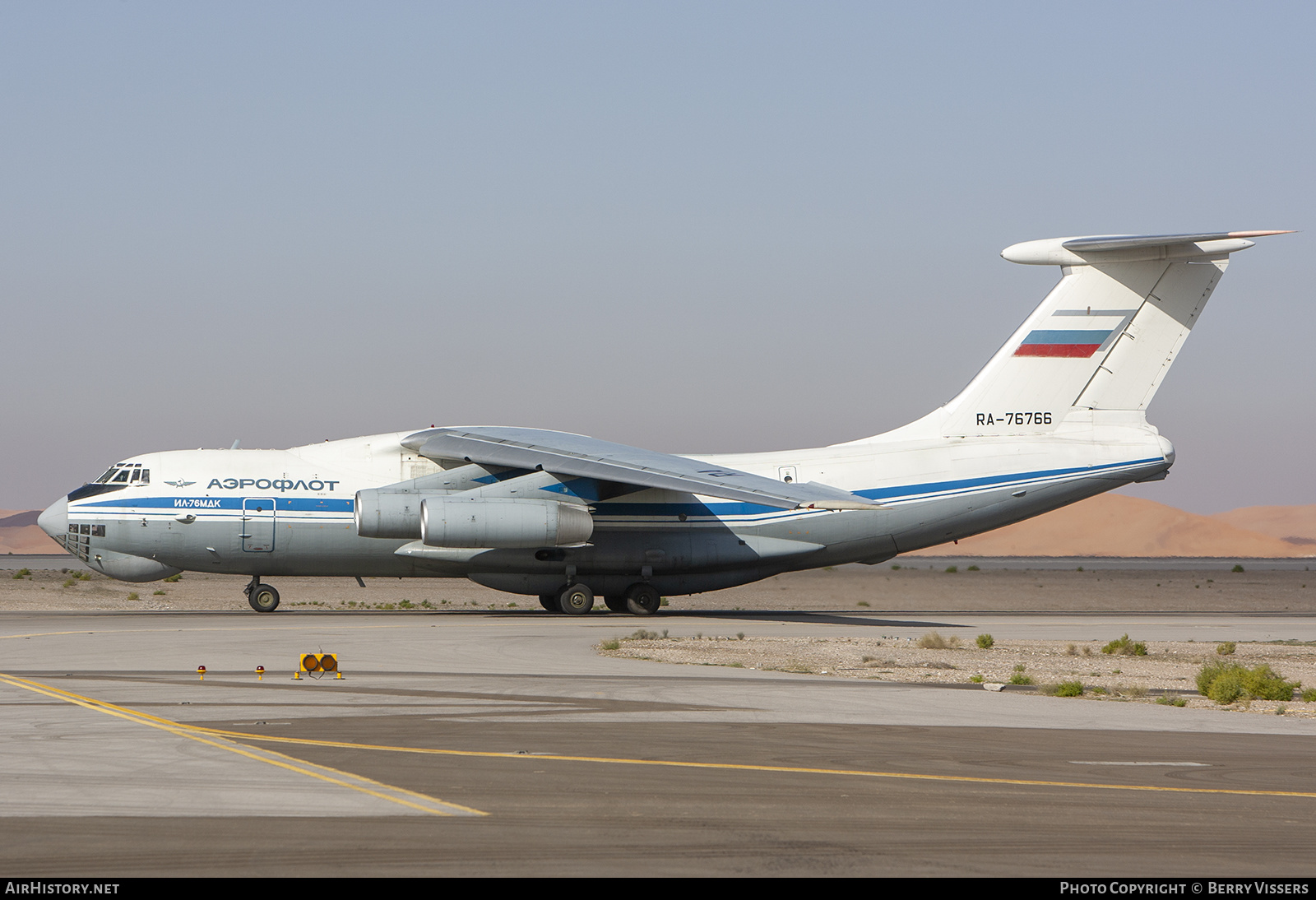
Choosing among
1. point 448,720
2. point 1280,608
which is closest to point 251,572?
point 448,720

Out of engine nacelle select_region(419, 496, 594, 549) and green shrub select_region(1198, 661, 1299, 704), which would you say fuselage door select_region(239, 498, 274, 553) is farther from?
green shrub select_region(1198, 661, 1299, 704)

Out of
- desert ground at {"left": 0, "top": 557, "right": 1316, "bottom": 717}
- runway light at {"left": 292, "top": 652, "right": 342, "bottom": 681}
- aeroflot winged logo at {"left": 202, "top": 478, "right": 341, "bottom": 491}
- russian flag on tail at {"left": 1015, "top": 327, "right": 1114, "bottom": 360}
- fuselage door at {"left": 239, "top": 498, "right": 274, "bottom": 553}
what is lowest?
desert ground at {"left": 0, "top": 557, "right": 1316, "bottom": 717}

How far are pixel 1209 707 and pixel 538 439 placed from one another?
14.1 m

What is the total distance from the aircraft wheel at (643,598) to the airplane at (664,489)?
0.04m

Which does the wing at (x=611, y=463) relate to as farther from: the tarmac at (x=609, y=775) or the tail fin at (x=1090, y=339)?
the tarmac at (x=609, y=775)

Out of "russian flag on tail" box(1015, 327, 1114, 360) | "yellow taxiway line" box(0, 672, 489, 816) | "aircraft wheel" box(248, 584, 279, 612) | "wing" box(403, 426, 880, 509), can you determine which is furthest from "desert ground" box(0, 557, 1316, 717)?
"yellow taxiway line" box(0, 672, 489, 816)

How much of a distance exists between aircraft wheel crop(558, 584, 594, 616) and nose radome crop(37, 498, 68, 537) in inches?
383

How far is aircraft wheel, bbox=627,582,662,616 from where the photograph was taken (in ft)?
83.4

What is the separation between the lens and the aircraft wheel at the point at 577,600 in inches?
989

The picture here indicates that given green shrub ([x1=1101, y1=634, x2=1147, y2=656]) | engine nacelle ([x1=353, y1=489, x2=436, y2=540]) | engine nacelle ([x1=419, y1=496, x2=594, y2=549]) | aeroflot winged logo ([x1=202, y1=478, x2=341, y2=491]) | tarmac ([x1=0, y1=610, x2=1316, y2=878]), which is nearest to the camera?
tarmac ([x1=0, y1=610, x2=1316, y2=878])

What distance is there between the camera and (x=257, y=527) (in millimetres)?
23703

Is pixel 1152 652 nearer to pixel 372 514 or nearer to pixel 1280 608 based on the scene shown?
pixel 372 514

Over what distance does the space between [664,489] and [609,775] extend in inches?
589

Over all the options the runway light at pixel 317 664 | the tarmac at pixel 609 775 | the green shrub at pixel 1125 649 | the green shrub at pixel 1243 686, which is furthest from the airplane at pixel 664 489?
the green shrub at pixel 1243 686
